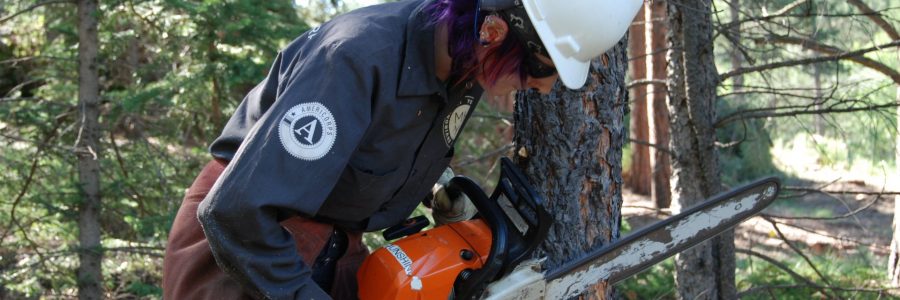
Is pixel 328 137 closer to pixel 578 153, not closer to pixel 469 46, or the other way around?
pixel 469 46

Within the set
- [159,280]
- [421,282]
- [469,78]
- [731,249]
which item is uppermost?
[469,78]

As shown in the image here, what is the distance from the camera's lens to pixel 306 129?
1.79 metres

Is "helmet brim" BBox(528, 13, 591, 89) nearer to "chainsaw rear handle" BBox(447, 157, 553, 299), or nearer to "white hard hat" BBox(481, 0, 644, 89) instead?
"white hard hat" BBox(481, 0, 644, 89)

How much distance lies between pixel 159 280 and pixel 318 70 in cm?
593

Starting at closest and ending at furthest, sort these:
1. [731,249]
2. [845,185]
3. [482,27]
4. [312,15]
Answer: [482,27] → [731,249] → [312,15] → [845,185]

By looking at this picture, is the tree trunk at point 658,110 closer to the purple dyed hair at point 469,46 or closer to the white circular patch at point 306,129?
the purple dyed hair at point 469,46

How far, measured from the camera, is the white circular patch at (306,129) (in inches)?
70.4

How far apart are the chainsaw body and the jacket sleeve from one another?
1.21 feet

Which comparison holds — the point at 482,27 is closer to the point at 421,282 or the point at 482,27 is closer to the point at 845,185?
the point at 421,282

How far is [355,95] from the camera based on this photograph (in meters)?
1.87

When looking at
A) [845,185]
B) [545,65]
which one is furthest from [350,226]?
[845,185]


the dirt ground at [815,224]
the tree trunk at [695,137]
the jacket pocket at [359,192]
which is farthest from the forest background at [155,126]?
the dirt ground at [815,224]

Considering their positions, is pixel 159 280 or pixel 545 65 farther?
pixel 159 280

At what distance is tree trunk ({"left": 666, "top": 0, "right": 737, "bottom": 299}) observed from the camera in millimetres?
4211
